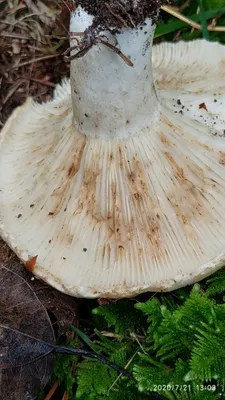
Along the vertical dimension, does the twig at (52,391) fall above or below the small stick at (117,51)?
below

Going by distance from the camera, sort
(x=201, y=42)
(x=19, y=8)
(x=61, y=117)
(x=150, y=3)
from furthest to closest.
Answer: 1. (x=19, y=8)
2. (x=201, y=42)
3. (x=61, y=117)
4. (x=150, y=3)

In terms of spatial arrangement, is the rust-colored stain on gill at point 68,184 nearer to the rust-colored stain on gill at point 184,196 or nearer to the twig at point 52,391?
the rust-colored stain on gill at point 184,196

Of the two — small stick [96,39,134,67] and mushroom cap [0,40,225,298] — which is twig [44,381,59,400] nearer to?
mushroom cap [0,40,225,298]

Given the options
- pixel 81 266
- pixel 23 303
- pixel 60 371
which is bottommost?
pixel 60 371

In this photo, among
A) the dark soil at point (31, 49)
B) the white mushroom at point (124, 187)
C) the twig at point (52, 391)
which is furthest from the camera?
the dark soil at point (31, 49)

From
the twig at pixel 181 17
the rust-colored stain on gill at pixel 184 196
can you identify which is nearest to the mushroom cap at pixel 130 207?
the rust-colored stain on gill at pixel 184 196

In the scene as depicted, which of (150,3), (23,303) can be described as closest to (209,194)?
(150,3)

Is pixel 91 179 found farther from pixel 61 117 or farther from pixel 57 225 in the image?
pixel 61 117
